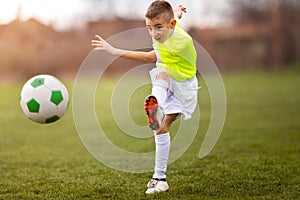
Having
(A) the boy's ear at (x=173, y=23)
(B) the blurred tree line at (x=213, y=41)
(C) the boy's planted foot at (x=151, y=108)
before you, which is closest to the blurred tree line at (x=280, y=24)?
(B) the blurred tree line at (x=213, y=41)

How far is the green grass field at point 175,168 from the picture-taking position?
366cm

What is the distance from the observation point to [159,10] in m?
3.57

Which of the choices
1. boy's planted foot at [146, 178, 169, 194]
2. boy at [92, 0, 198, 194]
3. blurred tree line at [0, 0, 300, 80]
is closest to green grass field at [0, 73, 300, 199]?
boy's planted foot at [146, 178, 169, 194]

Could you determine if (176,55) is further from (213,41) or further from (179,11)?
(213,41)

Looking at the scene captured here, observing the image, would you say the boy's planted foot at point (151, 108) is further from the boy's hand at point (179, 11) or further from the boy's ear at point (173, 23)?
the boy's hand at point (179, 11)

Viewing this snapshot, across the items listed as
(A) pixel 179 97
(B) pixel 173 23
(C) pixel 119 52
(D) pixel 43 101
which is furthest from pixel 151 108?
(D) pixel 43 101

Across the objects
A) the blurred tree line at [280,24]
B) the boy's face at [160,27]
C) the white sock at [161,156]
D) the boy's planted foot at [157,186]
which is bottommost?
the boy's planted foot at [157,186]

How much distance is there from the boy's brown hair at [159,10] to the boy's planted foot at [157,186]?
1155 mm

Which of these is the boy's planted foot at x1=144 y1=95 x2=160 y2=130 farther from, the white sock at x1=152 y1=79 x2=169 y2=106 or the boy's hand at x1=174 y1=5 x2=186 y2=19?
the boy's hand at x1=174 y1=5 x2=186 y2=19

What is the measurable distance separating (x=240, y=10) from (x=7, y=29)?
40.5ft

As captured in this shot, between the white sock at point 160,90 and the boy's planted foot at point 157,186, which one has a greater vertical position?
the white sock at point 160,90

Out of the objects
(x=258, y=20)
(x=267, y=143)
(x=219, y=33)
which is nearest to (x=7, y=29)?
(x=219, y=33)

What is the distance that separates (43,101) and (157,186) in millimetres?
1363

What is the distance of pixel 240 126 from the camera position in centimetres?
774
